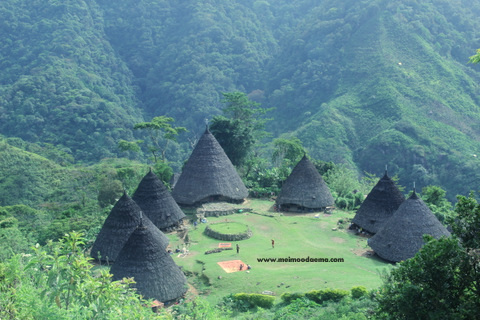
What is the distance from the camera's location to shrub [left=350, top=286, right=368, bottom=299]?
18453 millimetres

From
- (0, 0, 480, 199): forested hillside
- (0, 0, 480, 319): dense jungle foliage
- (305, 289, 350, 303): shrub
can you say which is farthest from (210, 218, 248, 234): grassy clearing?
(0, 0, 480, 199): forested hillside

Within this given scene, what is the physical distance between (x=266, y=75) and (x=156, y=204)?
196 feet

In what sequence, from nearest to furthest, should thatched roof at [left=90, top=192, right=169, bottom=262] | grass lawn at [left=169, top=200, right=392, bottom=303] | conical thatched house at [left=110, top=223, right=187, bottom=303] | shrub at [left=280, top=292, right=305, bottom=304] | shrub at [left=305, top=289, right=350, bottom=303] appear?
1. shrub at [left=305, top=289, right=350, bottom=303]
2. shrub at [left=280, top=292, right=305, bottom=304]
3. conical thatched house at [left=110, top=223, right=187, bottom=303]
4. grass lawn at [left=169, top=200, right=392, bottom=303]
5. thatched roof at [left=90, top=192, right=169, bottom=262]

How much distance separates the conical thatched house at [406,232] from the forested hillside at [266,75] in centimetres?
2751

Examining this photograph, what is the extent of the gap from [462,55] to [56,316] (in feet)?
242

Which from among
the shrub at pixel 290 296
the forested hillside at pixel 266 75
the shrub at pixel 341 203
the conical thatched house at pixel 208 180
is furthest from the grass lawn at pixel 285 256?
the forested hillside at pixel 266 75

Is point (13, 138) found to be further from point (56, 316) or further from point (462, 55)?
point (462, 55)

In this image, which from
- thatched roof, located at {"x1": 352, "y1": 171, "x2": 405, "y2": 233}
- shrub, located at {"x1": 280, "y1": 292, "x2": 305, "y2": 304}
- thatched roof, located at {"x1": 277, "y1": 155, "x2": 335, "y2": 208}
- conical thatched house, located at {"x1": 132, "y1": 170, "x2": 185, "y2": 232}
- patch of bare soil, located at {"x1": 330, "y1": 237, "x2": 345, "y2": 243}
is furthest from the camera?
thatched roof, located at {"x1": 277, "y1": 155, "x2": 335, "y2": 208}

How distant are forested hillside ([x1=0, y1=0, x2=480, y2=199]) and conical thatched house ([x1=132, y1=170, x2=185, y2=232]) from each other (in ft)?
101

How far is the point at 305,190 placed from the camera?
109 feet

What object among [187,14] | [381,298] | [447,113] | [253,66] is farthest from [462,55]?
[381,298]

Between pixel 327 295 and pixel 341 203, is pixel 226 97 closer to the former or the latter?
pixel 341 203

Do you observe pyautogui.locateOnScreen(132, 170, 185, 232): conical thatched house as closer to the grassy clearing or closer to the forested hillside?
the grassy clearing

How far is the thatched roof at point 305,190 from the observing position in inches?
1298
